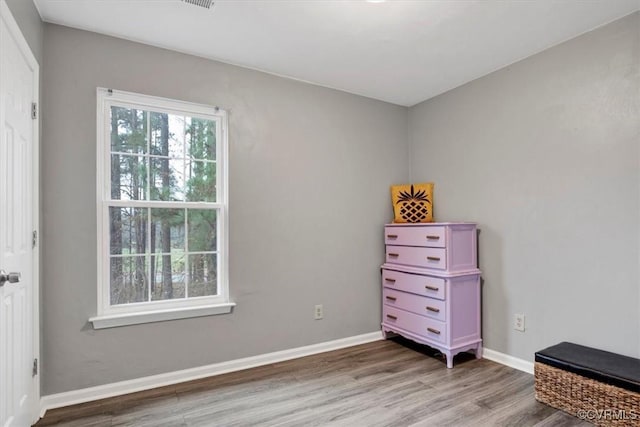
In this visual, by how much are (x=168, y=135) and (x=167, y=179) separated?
0.33m

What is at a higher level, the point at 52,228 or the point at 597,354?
the point at 52,228

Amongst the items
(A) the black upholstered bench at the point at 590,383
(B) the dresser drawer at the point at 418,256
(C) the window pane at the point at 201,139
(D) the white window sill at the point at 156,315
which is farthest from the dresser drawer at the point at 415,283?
(C) the window pane at the point at 201,139

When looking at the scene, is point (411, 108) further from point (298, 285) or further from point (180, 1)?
point (180, 1)

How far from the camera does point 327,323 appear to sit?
10.4 feet

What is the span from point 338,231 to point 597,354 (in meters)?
2.02

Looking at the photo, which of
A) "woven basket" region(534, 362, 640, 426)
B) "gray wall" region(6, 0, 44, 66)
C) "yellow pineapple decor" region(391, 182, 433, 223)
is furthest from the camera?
"yellow pineapple decor" region(391, 182, 433, 223)

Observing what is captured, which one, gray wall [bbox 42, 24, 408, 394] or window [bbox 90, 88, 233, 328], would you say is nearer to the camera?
gray wall [bbox 42, 24, 408, 394]

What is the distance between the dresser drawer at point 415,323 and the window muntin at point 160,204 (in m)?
1.58

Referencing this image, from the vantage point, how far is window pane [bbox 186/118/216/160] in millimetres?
2674

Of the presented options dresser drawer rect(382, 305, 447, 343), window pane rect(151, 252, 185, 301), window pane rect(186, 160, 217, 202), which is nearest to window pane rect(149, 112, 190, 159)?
window pane rect(186, 160, 217, 202)

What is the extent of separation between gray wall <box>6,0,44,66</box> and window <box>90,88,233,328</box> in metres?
0.38

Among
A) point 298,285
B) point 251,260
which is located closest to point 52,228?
point 251,260

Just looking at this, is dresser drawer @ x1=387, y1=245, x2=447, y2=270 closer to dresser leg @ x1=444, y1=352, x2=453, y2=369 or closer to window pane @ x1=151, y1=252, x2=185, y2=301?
dresser leg @ x1=444, y1=352, x2=453, y2=369

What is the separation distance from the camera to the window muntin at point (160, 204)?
2.38 metres
